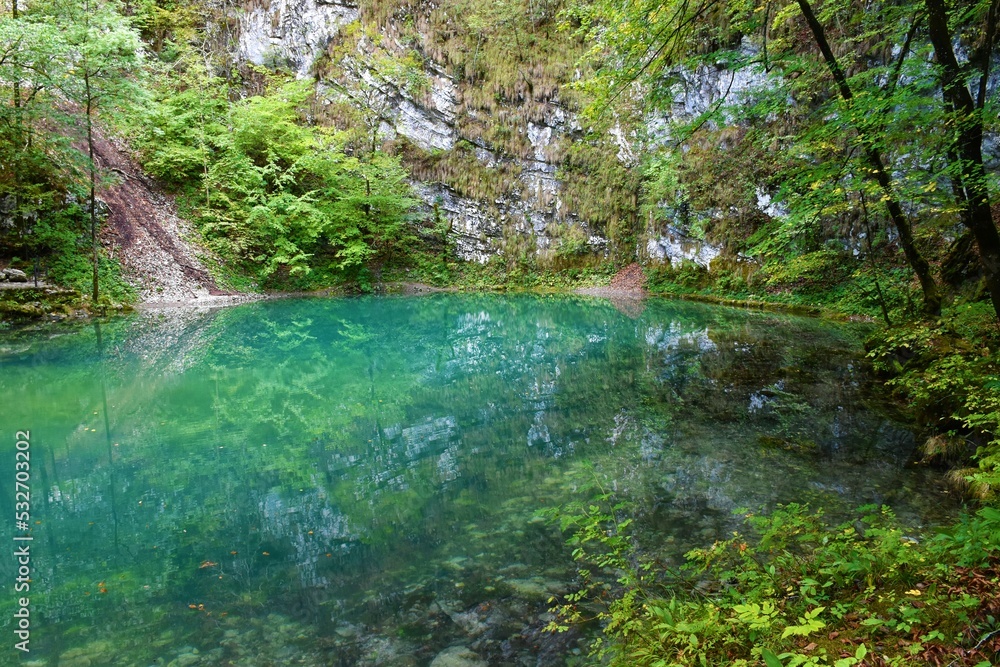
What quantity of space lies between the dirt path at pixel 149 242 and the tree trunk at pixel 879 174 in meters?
17.9

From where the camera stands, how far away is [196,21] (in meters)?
24.6

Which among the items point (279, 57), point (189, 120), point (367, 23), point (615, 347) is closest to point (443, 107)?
point (367, 23)

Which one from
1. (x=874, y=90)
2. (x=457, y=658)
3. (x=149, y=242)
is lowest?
(x=457, y=658)

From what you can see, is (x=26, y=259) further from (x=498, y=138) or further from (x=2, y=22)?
(x=498, y=138)

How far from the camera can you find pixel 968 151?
14.5ft

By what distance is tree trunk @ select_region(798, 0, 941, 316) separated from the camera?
5.41 m

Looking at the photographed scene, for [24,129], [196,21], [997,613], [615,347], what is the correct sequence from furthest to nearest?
[196,21], [24,129], [615,347], [997,613]

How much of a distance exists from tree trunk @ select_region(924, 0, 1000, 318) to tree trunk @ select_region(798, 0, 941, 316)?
703 millimetres

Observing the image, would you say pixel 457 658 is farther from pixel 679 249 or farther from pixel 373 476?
pixel 679 249

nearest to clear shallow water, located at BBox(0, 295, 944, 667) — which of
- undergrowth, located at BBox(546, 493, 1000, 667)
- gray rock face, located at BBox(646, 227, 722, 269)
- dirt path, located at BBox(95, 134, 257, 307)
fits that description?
undergrowth, located at BBox(546, 493, 1000, 667)

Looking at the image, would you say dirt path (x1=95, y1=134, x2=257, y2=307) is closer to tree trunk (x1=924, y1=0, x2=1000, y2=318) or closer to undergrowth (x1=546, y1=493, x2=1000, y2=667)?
undergrowth (x1=546, y1=493, x2=1000, y2=667)

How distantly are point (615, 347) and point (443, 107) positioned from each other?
19169mm

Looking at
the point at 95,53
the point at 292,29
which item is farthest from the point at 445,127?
the point at 95,53

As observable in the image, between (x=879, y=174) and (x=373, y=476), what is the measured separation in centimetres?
652
